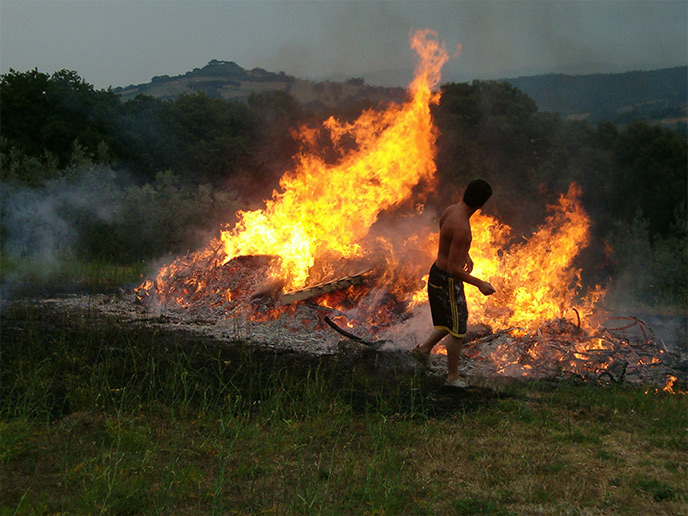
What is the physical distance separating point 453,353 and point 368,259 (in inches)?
145

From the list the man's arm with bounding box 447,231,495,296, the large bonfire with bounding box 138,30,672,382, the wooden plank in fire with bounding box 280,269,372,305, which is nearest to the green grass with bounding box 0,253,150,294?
the large bonfire with bounding box 138,30,672,382

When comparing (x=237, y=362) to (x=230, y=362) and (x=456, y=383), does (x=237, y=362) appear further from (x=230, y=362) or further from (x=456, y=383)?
(x=456, y=383)

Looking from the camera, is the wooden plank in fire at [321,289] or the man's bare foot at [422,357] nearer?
the man's bare foot at [422,357]

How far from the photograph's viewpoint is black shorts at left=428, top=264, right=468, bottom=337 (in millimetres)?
6273

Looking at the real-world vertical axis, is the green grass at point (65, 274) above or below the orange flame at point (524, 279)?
below

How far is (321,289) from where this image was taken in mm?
9078

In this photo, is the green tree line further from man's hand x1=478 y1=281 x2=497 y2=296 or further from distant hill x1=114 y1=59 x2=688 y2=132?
man's hand x1=478 y1=281 x2=497 y2=296

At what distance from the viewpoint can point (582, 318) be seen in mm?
9078

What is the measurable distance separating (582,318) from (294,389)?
16.9 feet

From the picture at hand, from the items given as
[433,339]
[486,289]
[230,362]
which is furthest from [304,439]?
[486,289]

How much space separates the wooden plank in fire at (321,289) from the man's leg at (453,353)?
3065 millimetres

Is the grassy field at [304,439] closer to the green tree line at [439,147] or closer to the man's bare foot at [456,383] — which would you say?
the man's bare foot at [456,383]

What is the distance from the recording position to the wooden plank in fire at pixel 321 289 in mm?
9000

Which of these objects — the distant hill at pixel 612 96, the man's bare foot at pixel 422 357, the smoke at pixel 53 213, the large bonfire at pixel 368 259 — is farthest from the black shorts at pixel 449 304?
the distant hill at pixel 612 96
